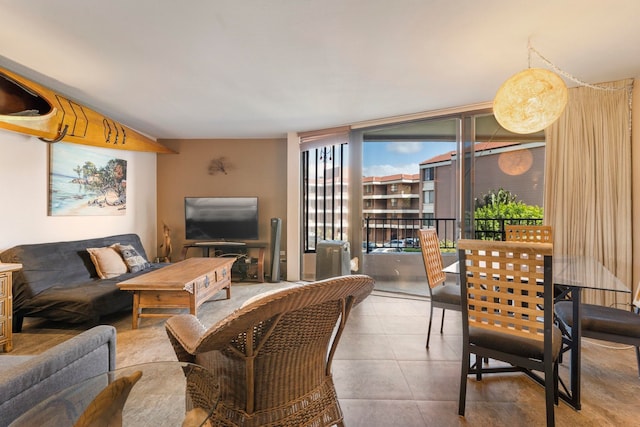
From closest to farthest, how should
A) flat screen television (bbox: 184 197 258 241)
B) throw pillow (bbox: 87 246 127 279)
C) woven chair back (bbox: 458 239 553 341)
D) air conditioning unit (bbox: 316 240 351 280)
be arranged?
1. woven chair back (bbox: 458 239 553 341)
2. throw pillow (bbox: 87 246 127 279)
3. air conditioning unit (bbox: 316 240 351 280)
4. flat screen television (bbox: 184 197 258 241)

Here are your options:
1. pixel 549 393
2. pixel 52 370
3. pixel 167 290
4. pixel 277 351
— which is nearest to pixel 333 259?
pixel 167 290

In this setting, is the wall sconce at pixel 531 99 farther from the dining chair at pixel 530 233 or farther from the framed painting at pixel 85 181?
the framed painting at pixel 85 181

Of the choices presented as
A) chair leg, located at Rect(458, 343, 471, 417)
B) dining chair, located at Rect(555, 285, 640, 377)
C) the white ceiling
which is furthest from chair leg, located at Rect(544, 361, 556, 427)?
the white ceiling

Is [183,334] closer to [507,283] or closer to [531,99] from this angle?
[507,283]

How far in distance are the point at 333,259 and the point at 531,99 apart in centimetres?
270

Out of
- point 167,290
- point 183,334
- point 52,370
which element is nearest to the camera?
point 52,370

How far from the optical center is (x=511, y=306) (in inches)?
58.4

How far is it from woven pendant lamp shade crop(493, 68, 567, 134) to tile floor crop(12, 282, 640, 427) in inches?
68.0

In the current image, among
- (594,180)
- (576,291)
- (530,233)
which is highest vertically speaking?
(594,180)

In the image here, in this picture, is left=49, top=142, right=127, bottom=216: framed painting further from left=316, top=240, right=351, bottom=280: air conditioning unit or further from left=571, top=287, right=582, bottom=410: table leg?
left=571, top=287, right=582, bottom=410: table leg

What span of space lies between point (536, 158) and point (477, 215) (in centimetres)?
120

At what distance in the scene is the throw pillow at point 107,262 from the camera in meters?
3.35

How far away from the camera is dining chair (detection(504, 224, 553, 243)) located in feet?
8.91

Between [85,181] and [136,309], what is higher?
[85,181]
